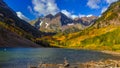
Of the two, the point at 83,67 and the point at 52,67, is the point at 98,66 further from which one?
the point at 52,67

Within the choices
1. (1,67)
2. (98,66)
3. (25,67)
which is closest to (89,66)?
(98,66)

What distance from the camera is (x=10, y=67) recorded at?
89.5 m

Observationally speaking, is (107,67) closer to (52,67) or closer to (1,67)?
(52,67)

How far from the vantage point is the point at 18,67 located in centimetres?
9012

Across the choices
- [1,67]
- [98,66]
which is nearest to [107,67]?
[98,66]

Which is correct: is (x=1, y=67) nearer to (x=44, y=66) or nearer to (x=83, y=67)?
(x=44, y=66)

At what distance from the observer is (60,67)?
89.0 meters

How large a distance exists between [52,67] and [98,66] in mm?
17383

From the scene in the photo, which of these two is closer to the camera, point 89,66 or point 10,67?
point 10,67

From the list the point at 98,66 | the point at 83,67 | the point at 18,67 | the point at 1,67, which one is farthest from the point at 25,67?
the point at 98,66

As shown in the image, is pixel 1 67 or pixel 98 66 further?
pixel 98 66

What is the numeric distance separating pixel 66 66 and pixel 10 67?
796 inches

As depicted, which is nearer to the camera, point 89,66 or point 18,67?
point 18,67

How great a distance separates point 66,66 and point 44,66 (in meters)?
8.08
